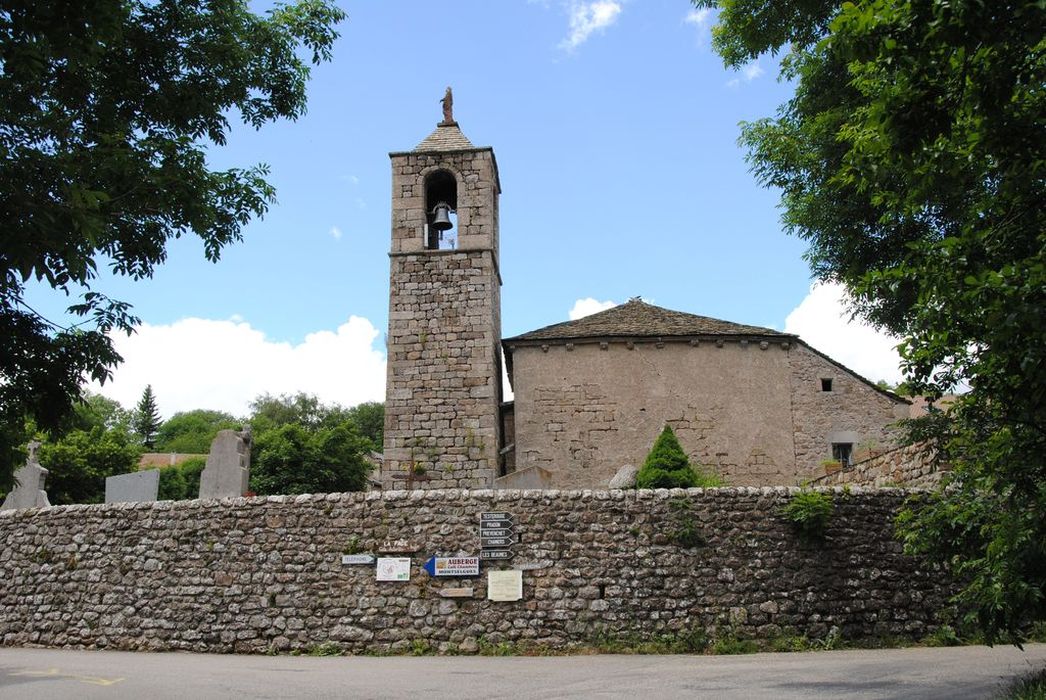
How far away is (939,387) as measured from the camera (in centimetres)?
736

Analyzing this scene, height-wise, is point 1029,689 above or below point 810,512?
below

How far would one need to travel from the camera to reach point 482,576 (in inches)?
464

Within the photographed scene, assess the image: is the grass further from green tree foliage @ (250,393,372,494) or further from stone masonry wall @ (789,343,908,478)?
green tree foliage @ (250,393,372,494)

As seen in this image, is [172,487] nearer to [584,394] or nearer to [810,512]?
[584,394]

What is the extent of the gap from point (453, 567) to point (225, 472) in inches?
217

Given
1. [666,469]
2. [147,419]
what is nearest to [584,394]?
[666,469]

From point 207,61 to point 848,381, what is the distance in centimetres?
1736

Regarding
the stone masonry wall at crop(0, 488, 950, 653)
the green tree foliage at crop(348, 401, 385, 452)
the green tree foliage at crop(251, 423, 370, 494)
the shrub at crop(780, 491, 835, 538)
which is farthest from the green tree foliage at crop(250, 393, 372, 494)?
the green tree foliage at crop(348, 401, 385, 452)

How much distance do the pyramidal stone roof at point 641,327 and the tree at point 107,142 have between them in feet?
40.0

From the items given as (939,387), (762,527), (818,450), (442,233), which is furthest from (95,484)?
(939,387)

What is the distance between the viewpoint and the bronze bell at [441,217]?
71.8ft

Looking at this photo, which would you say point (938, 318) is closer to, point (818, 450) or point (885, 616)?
point (885, 616)

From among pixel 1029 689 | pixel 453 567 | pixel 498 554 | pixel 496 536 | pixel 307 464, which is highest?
pixel 307 464

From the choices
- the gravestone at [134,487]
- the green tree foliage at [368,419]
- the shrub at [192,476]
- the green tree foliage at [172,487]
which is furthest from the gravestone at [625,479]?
the green tree foliage at [368,419]
